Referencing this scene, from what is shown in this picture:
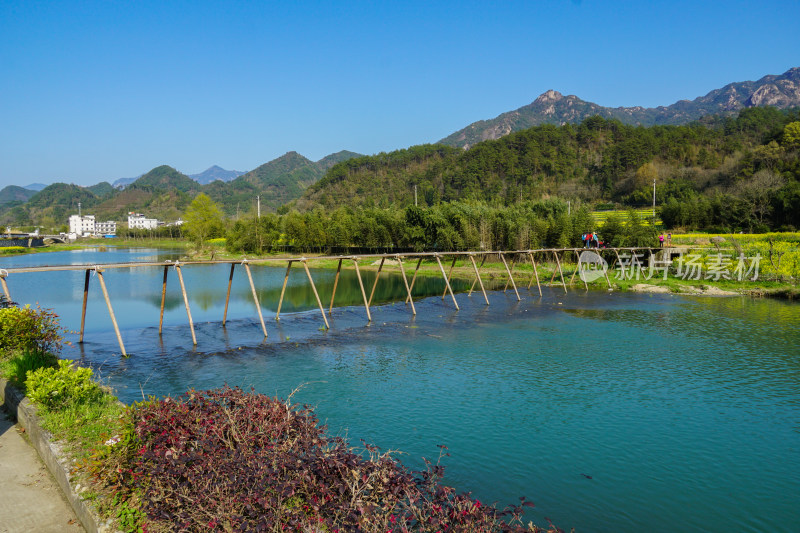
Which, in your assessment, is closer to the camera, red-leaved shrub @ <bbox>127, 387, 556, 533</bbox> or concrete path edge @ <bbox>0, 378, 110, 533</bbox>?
red-leaved shrub @ <bbox>127, 387, 556, 533</bbox>

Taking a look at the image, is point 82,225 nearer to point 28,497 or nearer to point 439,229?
point 439,229

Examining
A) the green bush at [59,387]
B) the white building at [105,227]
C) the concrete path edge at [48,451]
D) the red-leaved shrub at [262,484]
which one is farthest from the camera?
the white building at [105,227]

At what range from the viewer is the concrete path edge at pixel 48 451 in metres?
4.50

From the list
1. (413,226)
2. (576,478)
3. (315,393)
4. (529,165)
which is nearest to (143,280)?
(413,226)

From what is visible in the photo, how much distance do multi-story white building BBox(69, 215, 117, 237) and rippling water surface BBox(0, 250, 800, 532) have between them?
149 meters

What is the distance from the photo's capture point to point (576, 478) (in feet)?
24.7

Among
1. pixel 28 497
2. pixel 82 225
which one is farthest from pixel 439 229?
pixel 82 225

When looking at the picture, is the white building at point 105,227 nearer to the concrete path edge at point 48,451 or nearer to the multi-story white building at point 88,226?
the multi-story white building at point 88,226

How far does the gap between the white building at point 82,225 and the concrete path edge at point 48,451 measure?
164 m

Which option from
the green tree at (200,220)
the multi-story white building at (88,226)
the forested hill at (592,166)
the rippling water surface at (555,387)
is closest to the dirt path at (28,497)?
the rippling water surface at (555,387)

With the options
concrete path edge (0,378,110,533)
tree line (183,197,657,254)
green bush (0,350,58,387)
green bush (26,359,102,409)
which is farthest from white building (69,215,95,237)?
green bush (26,359,102,409)

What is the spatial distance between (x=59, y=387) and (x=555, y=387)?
9691 millimetres

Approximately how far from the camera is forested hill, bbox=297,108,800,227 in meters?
64.9

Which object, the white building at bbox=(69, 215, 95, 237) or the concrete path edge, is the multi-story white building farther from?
the concrete path edge
